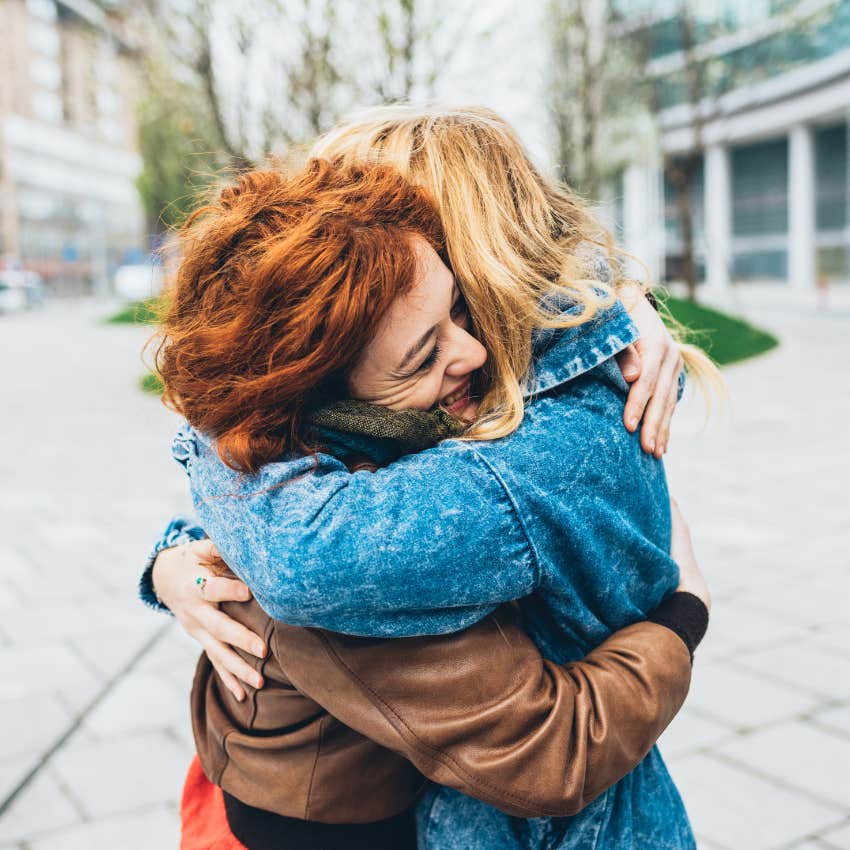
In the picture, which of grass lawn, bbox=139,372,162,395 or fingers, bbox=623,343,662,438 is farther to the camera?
grass lawn, bbox=139,372,162,395

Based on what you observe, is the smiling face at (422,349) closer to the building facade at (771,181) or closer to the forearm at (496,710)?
A: the forearm at (496,710)

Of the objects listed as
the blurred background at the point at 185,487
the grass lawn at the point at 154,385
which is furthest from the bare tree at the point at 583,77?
the grass lawn at the point at 154,385

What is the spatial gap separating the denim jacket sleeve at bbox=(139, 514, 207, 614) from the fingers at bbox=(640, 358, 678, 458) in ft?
2.36

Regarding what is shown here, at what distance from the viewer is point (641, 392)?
4.06ft

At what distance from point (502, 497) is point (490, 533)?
0.04 metres

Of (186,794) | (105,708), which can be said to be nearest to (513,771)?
(186,794)

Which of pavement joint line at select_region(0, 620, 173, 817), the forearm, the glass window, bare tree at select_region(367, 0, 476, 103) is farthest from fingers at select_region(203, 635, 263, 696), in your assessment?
the glass window

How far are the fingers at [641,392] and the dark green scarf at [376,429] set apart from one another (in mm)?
193

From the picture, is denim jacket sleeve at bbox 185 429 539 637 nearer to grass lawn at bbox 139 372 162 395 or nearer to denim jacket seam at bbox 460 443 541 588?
denim jacket seam at bbox 460 443 541 588

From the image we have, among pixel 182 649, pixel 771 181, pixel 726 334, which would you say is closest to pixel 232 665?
pixel 182 649

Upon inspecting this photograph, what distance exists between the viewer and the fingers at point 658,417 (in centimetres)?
121

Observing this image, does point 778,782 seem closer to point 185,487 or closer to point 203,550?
point 203,550

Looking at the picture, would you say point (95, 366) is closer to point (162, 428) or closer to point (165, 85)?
point (165, 85)

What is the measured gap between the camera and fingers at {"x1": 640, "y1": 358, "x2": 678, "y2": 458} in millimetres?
1209
